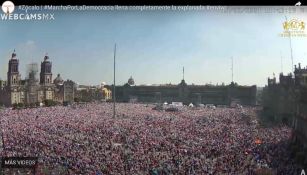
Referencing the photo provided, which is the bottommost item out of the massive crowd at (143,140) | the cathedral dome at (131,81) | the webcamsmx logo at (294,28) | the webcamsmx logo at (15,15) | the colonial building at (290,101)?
the massive crowd at (143,140)

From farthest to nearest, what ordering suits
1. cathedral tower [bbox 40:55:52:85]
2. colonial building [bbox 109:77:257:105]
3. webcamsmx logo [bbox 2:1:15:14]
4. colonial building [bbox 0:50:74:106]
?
colonial building [bbox 109:77:257:105] → cathedral tower [bbox 40:55:52:85] → colonial building [bbox 0:50:74:106] → webcamsmx logo [bbox 2:1:15:14]

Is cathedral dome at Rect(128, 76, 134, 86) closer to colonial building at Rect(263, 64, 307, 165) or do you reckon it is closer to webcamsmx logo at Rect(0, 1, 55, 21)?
webcamsmx logo at Rect(0, 1, 55, 21)

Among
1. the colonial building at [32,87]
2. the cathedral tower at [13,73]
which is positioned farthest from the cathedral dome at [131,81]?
the cathedral tower at [13,73]

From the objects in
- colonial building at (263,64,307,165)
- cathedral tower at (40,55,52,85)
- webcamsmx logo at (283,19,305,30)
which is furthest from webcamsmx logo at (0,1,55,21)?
colonial building at (263,64,307,165)

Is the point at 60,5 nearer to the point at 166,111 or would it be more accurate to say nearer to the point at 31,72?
the point at 31,72

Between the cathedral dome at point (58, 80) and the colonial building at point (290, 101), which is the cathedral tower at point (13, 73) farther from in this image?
the colonial building at point (290, 101)

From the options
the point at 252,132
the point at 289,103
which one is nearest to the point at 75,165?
the point at 252,132
